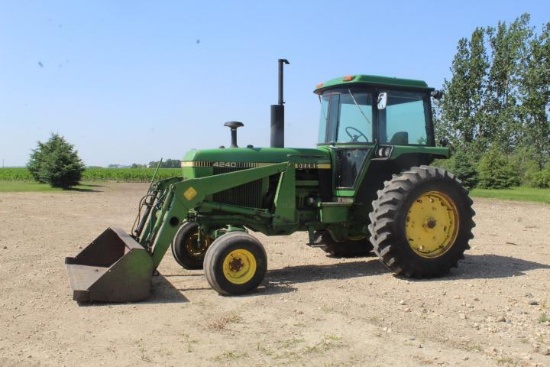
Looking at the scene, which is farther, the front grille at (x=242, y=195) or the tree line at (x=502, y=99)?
the tree line at (x=502, y=99)

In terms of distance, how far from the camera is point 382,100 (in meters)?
7.58

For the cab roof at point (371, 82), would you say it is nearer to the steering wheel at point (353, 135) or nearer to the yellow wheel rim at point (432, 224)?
the steering wheel at point (353, 135)

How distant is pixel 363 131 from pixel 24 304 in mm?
4931

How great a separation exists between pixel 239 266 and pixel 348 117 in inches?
113

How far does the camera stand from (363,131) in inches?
317

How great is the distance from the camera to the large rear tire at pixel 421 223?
732cm

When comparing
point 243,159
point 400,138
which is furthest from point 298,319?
point 400,138

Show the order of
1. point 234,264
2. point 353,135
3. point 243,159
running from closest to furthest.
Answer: point 234,264 → point 243,159 → point 353,135

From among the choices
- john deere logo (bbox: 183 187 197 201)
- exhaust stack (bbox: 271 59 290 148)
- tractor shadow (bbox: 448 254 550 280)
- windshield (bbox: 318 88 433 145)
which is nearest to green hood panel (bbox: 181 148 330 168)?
exhaust stack (bbox: 271 59 290 148)

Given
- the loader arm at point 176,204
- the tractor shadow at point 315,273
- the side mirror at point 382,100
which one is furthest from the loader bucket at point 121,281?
the side mirror at point 382,100

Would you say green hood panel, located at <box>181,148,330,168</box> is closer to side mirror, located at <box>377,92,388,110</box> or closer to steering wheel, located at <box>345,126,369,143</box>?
steering wheel, located at <box>345,126,369,143</box>

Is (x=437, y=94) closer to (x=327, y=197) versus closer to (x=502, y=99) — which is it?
(x=327, y=197)

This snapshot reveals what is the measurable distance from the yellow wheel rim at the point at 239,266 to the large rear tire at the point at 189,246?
1.68 m

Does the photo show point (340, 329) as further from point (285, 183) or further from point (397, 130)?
point (397, 130)
